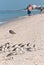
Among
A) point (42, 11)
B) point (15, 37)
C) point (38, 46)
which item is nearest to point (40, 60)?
point (38, 46)

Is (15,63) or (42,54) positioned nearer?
(15,63)

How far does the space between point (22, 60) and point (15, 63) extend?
309mm

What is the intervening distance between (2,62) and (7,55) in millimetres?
745

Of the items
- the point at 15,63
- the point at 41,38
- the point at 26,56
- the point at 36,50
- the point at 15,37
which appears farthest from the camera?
the point at 15,37

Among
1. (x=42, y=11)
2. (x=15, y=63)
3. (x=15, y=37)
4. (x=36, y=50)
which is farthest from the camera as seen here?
(x=42, y=11)

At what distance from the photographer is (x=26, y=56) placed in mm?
8883

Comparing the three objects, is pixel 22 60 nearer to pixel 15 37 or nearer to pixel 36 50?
pixel 36 50

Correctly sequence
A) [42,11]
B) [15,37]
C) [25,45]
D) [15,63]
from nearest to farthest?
[15,63] < [25,45] < [15,37] < [42,11]

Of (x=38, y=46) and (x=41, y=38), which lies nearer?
(x=38, y=46)

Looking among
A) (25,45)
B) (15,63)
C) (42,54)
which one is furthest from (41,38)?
(15,63)

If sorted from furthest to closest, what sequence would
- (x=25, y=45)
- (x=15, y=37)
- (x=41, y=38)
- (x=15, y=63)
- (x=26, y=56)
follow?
(x=15, y=37)
(x=41, y=38)
(x=25, y=45)
(x=26, y=56)
(x=15, y=63)

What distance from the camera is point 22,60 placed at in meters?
8.51

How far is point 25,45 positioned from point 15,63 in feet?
6.45

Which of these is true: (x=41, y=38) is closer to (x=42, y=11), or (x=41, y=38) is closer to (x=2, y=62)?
(x=2, y=62)
